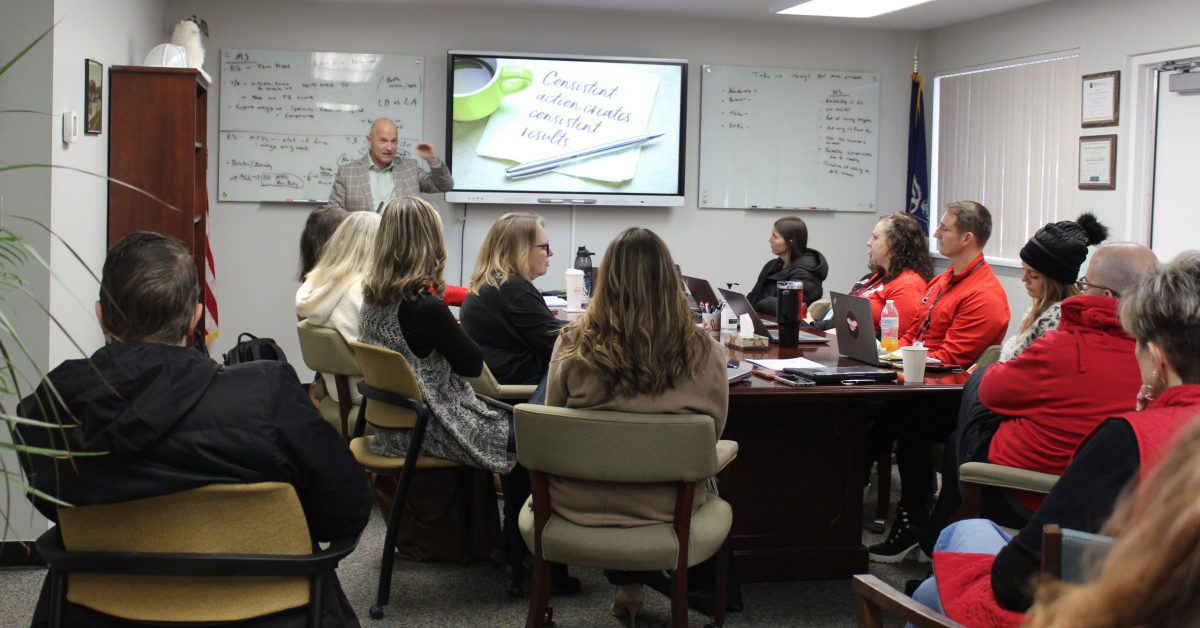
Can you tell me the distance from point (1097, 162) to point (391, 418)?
14.7ft

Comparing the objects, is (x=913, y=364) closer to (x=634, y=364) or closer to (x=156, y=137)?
(x=634, y=364)

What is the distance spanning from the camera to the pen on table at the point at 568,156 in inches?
288

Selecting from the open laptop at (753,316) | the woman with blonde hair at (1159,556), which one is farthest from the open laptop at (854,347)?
Result: the woman with blonde hair at (1159,556)

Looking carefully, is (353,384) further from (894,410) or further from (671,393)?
(894,410)

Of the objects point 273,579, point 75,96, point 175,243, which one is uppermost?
Answer: point 75,96

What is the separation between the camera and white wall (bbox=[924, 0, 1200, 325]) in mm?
5652

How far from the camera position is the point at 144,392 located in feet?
5.91

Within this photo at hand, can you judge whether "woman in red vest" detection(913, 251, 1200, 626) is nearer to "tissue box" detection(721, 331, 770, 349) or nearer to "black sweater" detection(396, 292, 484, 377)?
"black sweater" detection(396, 292, 484, 377)

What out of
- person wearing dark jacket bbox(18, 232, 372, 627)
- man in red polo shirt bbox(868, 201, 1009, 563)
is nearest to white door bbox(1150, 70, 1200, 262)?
man in red polo shirt bbox(868, 201, 1009, 563)

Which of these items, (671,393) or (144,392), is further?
(671,393)

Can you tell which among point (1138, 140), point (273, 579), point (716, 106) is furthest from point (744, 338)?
point (716, 106)

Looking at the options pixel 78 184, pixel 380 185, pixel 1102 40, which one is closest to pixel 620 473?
pixel 78 184

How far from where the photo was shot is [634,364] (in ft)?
8.66

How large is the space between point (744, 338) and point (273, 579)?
2.46 meters
